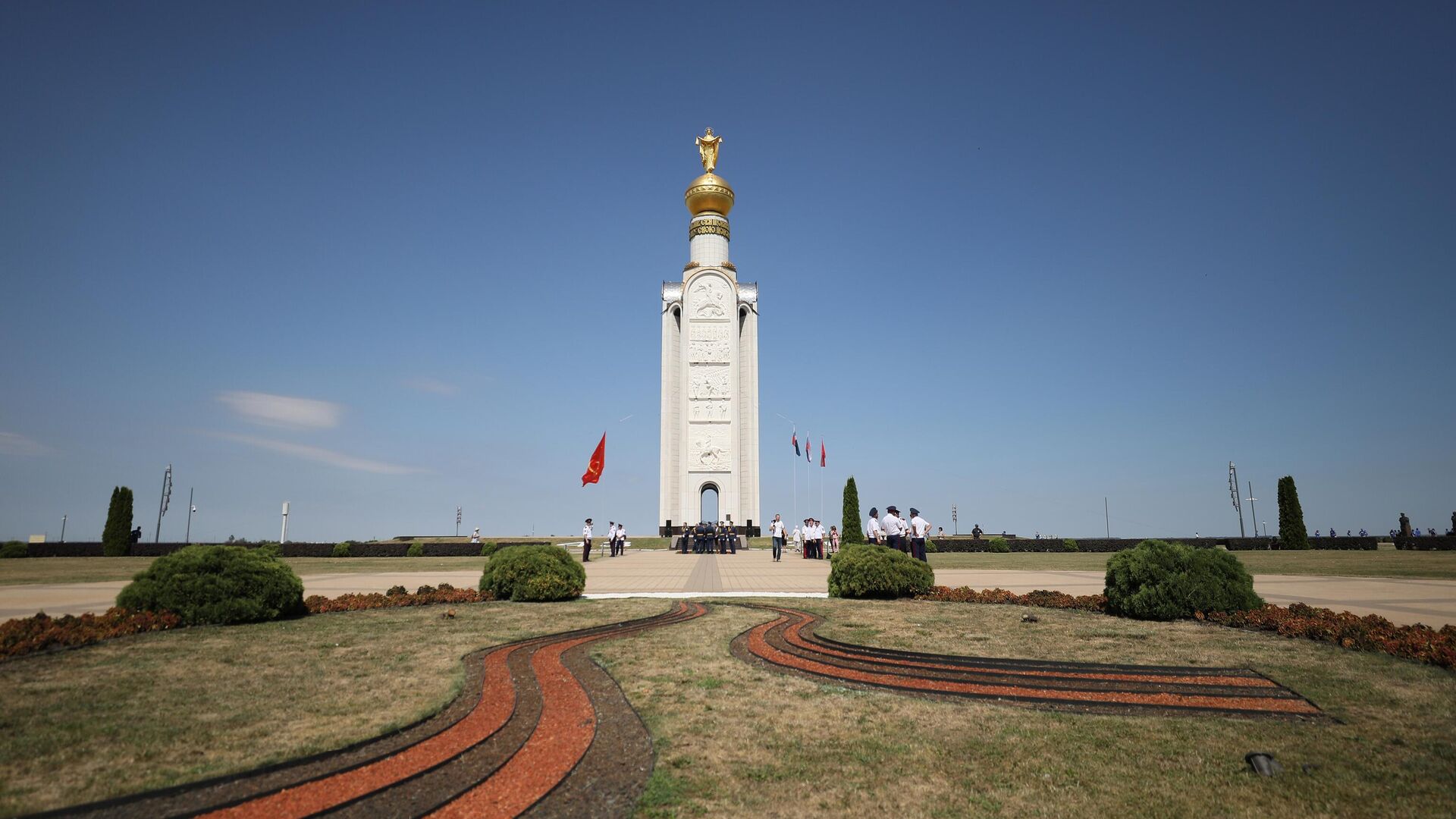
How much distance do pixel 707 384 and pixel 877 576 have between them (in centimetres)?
4068

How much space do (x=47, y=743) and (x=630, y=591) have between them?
39.3 ft

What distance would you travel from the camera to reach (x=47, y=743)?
486 cm

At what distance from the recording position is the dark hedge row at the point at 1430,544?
37.2 metres

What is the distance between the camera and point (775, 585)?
17797 mm

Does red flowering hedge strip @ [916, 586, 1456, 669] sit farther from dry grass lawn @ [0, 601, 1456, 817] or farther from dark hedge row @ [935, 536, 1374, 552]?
dark hedge row @ [935, 536, 1374, 552]

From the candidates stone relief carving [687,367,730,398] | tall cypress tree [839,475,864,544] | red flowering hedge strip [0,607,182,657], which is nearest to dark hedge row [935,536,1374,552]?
tall cypress tree [839,475,864,544]

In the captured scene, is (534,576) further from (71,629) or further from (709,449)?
(709,449)

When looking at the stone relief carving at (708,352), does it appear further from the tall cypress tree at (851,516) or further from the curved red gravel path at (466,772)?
the curved red gravel path at (466,772)

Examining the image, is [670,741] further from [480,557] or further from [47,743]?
[480,557]

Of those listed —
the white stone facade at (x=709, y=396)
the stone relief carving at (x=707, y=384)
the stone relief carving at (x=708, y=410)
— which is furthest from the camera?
the stone relief carving at (x=707, y=384)

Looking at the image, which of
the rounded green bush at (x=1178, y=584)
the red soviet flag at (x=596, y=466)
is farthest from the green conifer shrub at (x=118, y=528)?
the rounded green bush at (x=1178, y=584)

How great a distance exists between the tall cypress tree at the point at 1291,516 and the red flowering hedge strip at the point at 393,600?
4606 cm

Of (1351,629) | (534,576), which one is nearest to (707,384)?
(534,576)

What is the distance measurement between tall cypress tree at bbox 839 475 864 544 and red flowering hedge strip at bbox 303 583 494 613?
79.2 feet
